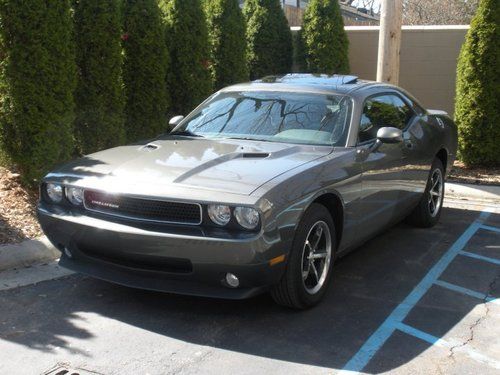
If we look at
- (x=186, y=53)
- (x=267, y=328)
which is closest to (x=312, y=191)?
(x=267, y=328)

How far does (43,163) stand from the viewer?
647 centimetres

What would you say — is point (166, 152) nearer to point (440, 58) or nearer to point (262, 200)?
point (262, 200)

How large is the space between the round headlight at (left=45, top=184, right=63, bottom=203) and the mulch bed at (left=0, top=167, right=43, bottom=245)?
3.97 feet

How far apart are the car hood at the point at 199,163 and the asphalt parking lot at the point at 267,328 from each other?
95 cm

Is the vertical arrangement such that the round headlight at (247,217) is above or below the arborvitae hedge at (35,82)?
below

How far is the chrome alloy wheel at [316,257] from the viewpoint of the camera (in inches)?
169

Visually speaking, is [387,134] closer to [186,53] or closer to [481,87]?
[186,53]

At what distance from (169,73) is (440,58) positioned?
16.8 feet

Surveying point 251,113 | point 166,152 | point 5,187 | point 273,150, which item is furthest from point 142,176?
point 5,187

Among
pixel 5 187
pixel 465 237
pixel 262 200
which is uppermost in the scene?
pixel 262 200

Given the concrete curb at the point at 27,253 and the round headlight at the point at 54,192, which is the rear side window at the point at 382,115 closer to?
the round headlight at the point at 54,192

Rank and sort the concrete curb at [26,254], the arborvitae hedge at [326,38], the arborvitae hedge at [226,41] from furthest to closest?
the arborvitae hedge at [326,38]
the arborvitae hedge at [226,41]
the concrete curb at [26,254]

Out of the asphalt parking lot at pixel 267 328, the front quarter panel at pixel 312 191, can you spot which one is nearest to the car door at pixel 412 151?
the asphalt parking lot at pixel 267 328

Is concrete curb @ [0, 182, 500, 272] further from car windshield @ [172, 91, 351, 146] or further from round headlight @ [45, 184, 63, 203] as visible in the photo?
car windshield @ [172, 91, 351, 146]
